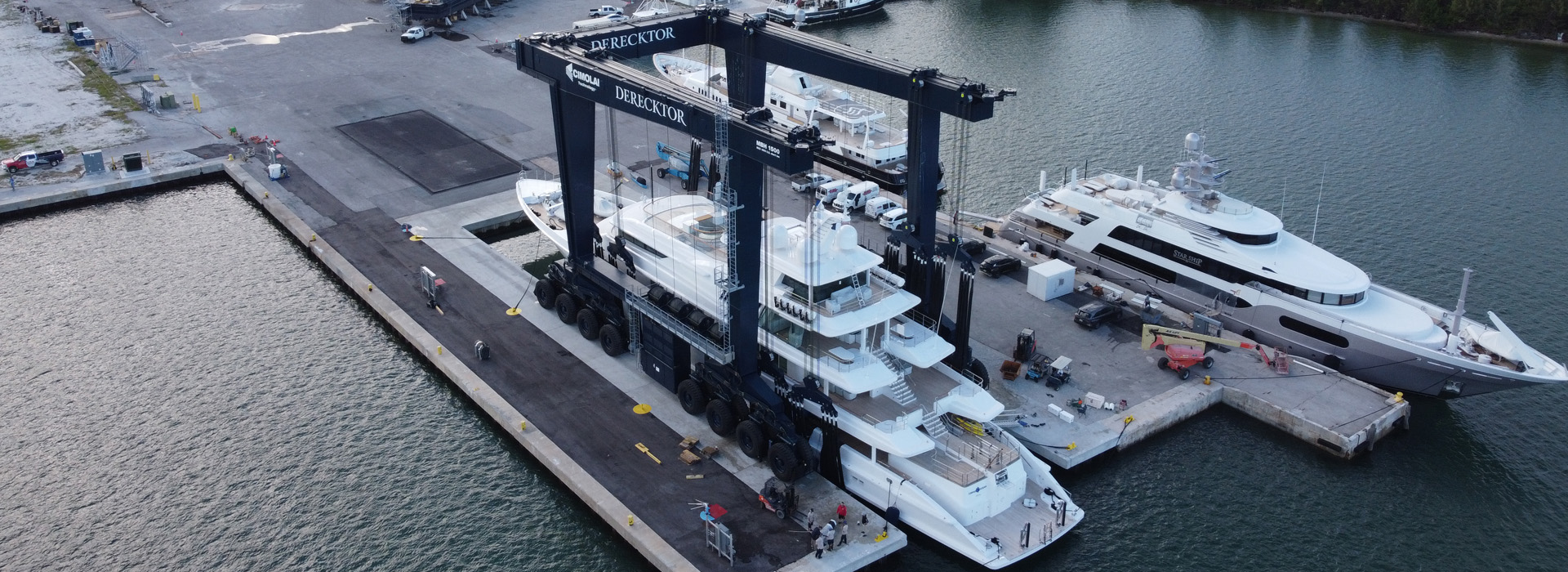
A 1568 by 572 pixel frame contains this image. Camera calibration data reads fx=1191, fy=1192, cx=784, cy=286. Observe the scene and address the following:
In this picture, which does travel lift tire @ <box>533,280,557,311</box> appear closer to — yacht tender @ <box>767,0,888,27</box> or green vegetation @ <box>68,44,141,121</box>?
green vegetation @ <box>68,44,141,121</box>

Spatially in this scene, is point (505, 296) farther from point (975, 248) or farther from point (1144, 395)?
point (1144, 395)

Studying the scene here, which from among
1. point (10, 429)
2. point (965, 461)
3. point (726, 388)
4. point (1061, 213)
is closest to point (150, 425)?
point (10, 429)

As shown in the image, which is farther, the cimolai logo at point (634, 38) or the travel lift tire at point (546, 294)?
the travel lift tire at point (546, 294)

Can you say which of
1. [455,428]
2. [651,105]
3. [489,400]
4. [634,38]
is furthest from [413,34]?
[651,105]

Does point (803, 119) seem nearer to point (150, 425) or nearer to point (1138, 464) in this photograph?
point (1138, 464)

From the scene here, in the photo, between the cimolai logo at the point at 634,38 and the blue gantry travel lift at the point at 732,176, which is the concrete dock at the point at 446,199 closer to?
the blue gantry travel lift at the point at 732,176

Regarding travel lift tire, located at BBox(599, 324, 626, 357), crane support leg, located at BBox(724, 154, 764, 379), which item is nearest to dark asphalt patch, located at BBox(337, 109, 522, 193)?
travel lift tire, located at BBox(599, 324, 626, 357)

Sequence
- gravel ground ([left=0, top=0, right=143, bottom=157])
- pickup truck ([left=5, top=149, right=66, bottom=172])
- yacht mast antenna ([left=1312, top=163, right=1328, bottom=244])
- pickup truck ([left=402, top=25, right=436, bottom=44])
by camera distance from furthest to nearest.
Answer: pickup truck ([left=402, top=25, right=436, bottom=44]), gravel ground ([left=0, top=0, right=143, bottom=157]), pickup truck ([left=5, top=149, right=66, bottom=172]), yacht mast antenna ([left=1312, top=163, right=1328, bottom=244])

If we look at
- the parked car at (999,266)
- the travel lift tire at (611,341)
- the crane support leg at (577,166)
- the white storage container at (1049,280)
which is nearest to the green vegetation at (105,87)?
the crane support leg at (577,166)
